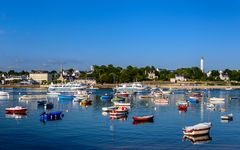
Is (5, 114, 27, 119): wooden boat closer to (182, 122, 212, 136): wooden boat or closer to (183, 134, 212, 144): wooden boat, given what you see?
(182, 122, 212, 136): wooden boat

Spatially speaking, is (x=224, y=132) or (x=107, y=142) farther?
(x=224, y=132)

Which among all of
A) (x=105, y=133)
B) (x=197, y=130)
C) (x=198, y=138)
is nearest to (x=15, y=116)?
(x=105, y=133)

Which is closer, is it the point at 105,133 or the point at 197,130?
the point at 197,130

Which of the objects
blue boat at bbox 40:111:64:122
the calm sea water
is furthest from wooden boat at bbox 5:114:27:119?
blue boat at bbox 40:111:64:122

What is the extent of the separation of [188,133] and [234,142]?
446cm

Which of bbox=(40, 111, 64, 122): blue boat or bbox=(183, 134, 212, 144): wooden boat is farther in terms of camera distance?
bbox=(40, 111, 64, 122): blue boat

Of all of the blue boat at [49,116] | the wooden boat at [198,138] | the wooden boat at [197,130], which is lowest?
the wooden boat at [198,138]

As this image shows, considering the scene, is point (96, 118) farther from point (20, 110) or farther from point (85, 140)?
point (85, 140)

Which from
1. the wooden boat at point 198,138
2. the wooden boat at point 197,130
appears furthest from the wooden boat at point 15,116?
the wooden boat at point 198,138

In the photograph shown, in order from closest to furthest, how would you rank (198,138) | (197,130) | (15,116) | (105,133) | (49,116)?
(198,138) < (197,130) < (105,133) < (49,116) < (15,116)

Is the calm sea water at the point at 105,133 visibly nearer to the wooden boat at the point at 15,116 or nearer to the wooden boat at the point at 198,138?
the wooden boat at the point at 198,138

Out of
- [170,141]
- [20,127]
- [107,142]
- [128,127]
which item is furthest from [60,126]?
[170,141]

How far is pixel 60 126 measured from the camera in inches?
1882

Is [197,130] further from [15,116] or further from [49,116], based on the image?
[15,116]
